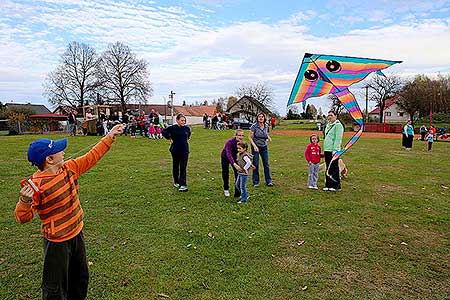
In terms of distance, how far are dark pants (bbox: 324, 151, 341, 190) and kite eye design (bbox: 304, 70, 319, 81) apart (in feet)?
5.94

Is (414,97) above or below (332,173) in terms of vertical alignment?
above

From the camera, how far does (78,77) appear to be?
5272 centimetres

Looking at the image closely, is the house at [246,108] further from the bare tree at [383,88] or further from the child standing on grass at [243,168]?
the child standing on grass at [243,168]

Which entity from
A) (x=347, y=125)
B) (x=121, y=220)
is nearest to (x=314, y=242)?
(x=121, y=220)

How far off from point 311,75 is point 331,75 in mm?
417

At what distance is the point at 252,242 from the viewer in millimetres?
5246

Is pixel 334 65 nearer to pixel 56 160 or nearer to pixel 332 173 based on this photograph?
pixel 332 173

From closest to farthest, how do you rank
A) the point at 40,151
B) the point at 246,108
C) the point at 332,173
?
the point at 40,151 → the point at 332,173 → the point at 246,108

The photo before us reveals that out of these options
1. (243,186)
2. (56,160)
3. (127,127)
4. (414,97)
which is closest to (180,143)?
(243,186)

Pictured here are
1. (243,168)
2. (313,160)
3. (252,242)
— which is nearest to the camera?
(252,242)

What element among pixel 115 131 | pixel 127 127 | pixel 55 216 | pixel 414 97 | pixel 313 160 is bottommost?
pixel 313 160

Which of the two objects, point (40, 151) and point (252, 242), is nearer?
point (40, 151)

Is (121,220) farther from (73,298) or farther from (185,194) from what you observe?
(73,298)

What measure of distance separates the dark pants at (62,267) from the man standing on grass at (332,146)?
6232 millimetres
